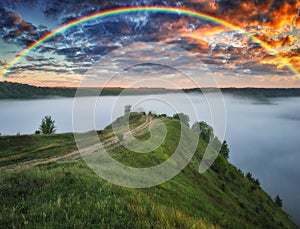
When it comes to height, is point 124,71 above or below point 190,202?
above

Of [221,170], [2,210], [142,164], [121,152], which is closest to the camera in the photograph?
[2,210]

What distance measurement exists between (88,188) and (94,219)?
3.93m

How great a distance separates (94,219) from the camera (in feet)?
21.9

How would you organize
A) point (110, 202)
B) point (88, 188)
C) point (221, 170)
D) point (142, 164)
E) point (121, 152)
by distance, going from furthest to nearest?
1. point (221, 170)
2. point (121, 152)
3. point (142, 164)
4. point (88, 188)
5. point (110, 202)

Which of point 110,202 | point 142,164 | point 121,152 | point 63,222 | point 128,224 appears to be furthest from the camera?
point 121,152

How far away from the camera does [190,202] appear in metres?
19.1

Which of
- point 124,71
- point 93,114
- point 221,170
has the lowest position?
point 221,170

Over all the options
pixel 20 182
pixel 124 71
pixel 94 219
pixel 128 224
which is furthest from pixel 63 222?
pixel 124 71

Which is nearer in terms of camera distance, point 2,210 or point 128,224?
point 128,224

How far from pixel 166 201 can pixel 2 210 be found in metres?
10.7

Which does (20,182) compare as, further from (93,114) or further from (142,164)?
(142,164)

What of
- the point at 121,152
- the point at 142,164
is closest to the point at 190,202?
the point at 142,164

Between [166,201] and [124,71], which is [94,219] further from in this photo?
[124,71]

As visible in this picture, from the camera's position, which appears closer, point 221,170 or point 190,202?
point 190,202
